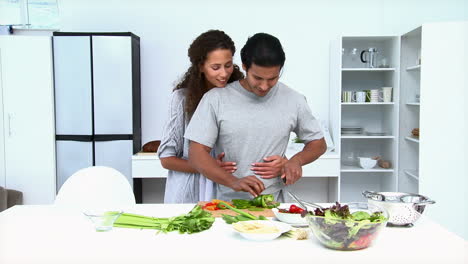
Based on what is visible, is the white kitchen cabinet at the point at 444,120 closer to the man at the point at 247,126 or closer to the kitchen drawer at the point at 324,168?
the kitchen drawer at the point at 324,168

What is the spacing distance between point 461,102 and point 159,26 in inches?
104

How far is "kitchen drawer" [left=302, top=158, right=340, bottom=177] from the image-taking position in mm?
4543

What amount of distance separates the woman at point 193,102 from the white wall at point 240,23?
2618mm

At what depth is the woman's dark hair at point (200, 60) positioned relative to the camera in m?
2.29

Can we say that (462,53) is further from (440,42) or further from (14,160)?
(14,160)

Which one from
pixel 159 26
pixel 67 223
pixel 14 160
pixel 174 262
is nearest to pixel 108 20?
pixel 159 26

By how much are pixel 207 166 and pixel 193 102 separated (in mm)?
338

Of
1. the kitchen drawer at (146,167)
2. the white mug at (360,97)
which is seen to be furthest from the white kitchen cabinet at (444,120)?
the kitchen drawer at (146,167)

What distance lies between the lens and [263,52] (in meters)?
2.02

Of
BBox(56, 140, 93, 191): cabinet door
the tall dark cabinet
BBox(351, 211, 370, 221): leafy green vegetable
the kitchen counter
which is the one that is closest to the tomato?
the kitchen counter

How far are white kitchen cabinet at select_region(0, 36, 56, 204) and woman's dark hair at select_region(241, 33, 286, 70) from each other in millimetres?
2956

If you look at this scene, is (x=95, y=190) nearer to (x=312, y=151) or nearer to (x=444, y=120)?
(x=312, y=151)

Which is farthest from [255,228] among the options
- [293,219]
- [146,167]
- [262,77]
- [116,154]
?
[116,154]

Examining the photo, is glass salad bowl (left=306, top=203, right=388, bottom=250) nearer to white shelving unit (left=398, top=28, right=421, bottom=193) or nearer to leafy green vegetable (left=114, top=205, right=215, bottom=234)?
leafy green vegetable (left=114, top=205, right=215, bottom=234)
